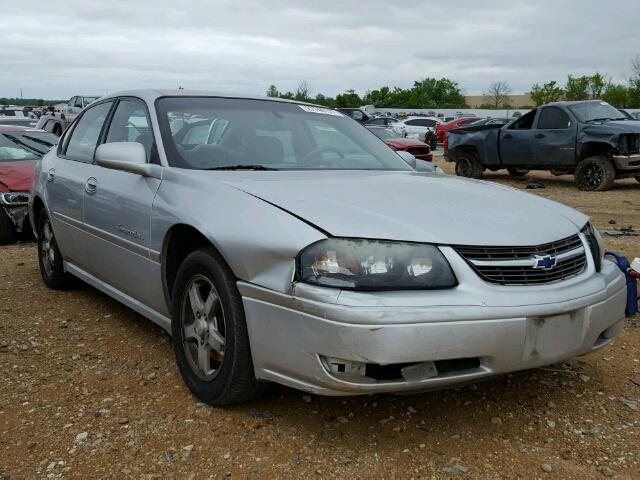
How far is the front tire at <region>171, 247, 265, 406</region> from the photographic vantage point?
2.64 meters

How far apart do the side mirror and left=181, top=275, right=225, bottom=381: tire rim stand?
668mm

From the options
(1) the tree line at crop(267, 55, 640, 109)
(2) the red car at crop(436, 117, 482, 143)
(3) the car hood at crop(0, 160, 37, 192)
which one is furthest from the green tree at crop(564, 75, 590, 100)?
(3) the car hood at crop(0, 160, 37, 192)

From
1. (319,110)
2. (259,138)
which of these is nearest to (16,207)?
(319,110)

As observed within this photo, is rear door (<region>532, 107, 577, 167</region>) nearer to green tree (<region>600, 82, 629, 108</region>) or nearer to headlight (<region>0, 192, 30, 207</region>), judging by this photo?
headlight (<region>0, 192, 30, 207</region>)

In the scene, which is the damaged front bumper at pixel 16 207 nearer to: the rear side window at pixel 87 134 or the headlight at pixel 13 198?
the headlight at pixel 13 198

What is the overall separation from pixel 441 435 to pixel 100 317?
2.62 m

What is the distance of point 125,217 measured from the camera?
3.45 meters

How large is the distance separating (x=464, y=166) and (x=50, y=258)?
10.9 m

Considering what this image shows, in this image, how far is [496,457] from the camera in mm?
2477

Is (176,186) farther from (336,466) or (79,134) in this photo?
(79,134)

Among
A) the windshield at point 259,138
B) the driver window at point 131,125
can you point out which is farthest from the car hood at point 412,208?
the driver window at point 131,125

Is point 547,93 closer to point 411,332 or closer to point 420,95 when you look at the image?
point 420,95

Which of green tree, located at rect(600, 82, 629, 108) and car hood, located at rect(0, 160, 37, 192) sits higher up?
green tree, located at rect(600, 82, 629, 108)

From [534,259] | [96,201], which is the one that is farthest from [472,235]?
[96,201]
